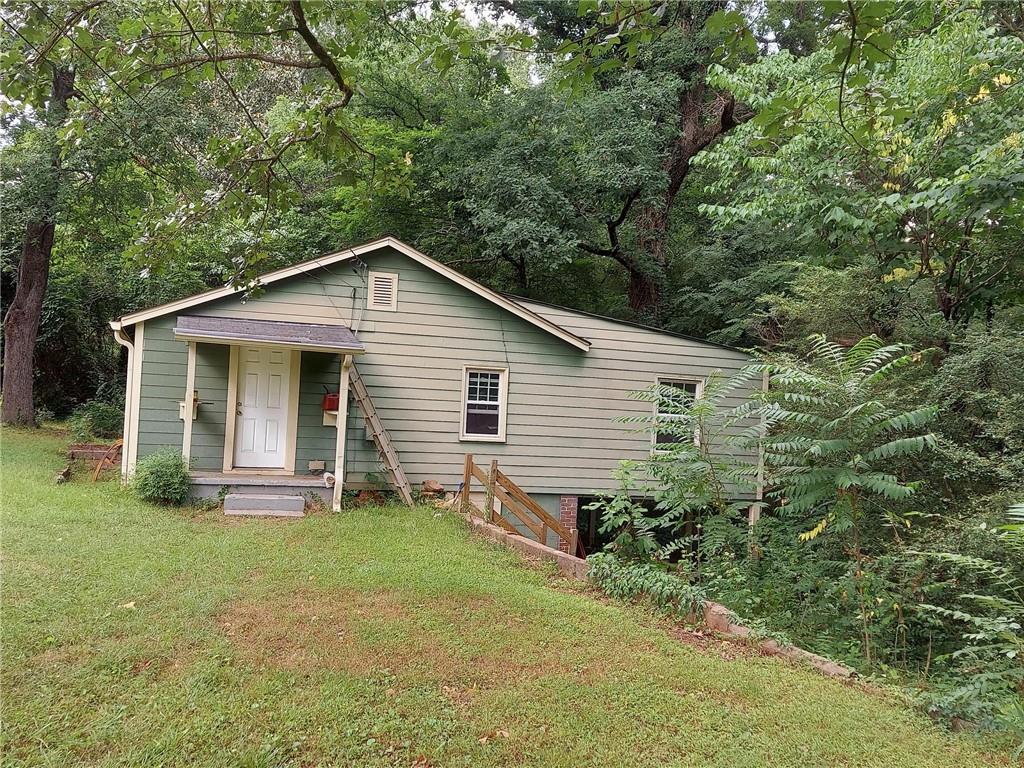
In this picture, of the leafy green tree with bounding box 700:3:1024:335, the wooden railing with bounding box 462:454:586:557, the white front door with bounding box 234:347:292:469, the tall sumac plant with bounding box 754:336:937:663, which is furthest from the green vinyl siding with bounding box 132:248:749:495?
the tall sumac plant with bounding box 754:336:937:663

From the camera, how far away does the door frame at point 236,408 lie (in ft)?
30.0

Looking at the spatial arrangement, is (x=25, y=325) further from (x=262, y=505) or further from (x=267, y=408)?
(x=262, y=505)

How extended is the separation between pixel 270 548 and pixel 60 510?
296cm

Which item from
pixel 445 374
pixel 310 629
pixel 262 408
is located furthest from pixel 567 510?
pixel 310 629

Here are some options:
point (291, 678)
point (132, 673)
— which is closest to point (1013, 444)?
point (291, 678)

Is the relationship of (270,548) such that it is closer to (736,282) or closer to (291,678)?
(291,678)

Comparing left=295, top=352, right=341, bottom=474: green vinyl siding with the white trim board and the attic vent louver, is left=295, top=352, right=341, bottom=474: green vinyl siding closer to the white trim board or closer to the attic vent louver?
the attic vent louver

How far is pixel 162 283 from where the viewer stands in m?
16.4

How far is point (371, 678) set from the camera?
3.76m

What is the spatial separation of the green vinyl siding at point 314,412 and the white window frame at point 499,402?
2074 millimetres

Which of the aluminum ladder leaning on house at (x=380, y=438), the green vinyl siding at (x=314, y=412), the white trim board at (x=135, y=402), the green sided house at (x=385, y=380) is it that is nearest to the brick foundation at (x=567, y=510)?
the green sided house at (x=385, y=380)

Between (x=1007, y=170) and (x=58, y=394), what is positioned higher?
(x=1007, y=170)

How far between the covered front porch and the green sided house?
24mm

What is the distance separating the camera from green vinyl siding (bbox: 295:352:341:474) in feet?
31.3
